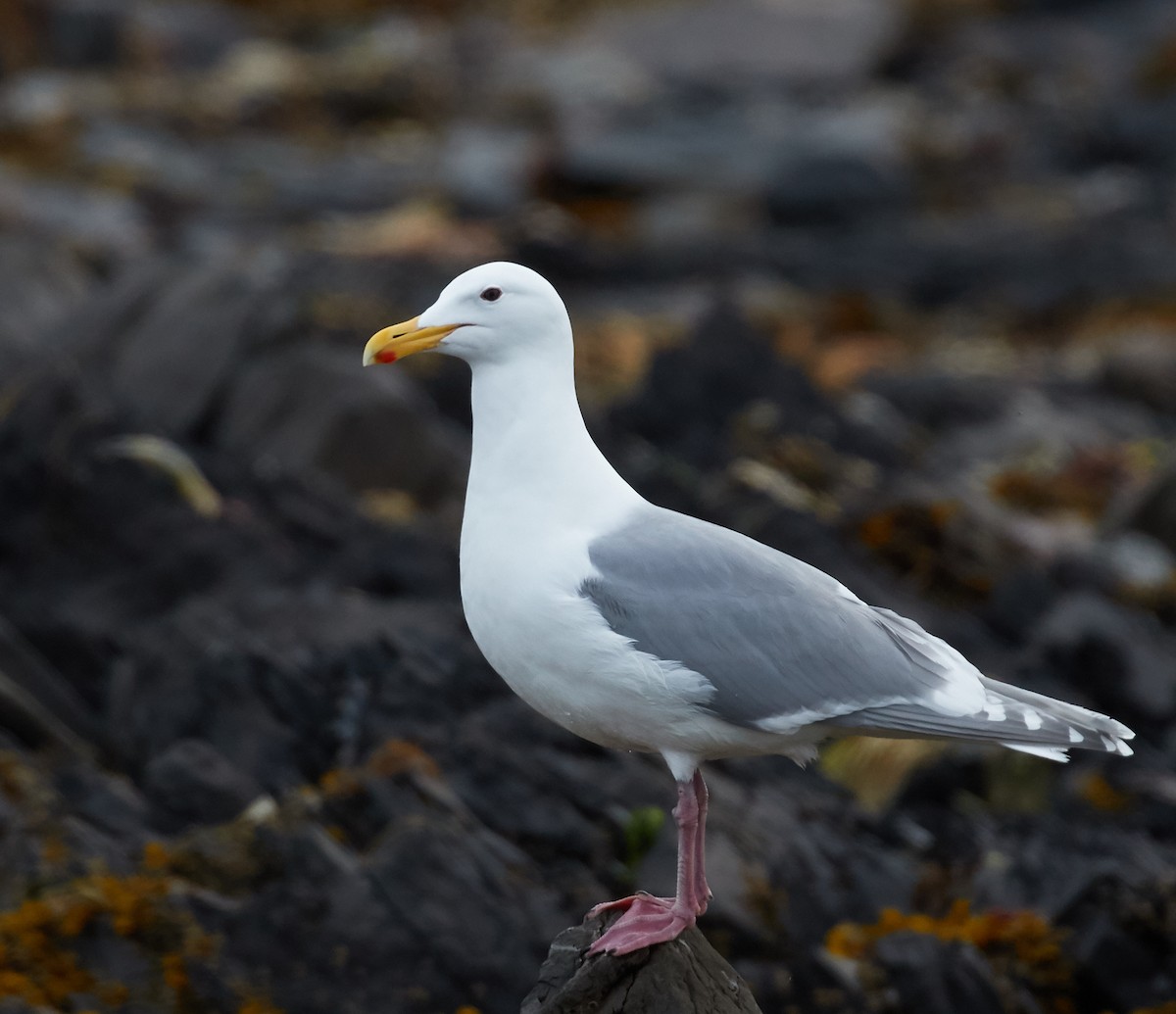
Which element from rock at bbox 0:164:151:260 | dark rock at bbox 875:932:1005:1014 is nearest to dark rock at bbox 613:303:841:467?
dark rock at bbox 875:932:1005:1014

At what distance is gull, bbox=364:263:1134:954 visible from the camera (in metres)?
5.78

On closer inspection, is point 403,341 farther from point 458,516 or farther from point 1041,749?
point 458,516

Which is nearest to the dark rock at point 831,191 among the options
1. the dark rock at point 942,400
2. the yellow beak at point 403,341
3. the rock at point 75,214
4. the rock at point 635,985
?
the dark rock at point 942,400

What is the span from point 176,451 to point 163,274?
3926mm

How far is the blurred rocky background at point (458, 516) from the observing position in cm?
763

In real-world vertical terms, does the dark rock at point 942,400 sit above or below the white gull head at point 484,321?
below

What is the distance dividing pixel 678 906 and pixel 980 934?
2.85m

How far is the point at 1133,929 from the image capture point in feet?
26.4

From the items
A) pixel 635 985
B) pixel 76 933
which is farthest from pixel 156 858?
pixel 635 985

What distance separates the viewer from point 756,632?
19.7 ft

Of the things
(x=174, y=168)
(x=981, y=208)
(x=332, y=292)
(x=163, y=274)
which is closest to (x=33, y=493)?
(x=163, y=274)

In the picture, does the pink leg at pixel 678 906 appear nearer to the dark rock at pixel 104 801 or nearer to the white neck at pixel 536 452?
the white neck at pixel 536 452

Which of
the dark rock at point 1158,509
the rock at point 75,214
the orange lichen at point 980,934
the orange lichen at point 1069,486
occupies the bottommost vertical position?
the orange lichen at point 1069,486

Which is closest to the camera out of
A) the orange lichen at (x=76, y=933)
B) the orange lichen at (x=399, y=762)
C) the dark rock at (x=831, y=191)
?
the orange lichen at (x=76, y=933)
